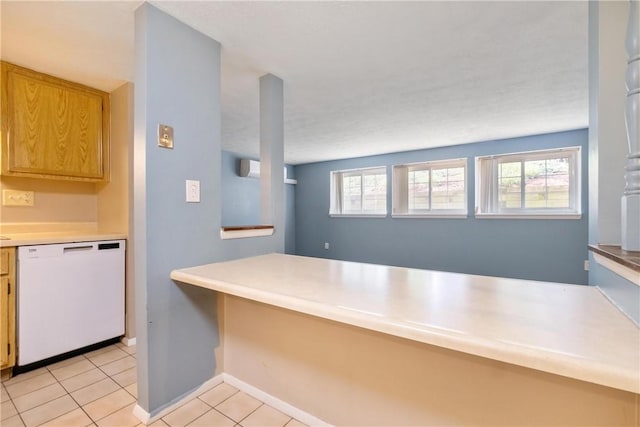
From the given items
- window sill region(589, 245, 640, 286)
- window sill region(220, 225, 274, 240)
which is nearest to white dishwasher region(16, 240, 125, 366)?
window sill region(220, 225, 274, 240)

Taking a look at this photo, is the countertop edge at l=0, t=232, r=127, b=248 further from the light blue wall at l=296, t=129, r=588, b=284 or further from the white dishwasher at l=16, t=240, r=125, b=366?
the light blue wall at l=296, t=129, r=588, b=284

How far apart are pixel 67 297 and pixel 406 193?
455cm

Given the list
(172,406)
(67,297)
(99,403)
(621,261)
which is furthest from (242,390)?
(621,261)

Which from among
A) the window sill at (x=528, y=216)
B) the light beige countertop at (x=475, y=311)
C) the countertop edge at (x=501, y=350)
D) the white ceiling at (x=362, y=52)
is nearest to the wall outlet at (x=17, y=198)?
the white ceiling at (x=362, y=52)

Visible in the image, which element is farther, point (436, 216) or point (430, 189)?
point (430, 189)

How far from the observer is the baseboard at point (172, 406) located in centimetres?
139

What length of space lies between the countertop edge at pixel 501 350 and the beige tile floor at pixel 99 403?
0.98 m

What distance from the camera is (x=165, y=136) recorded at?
1416 millimetres

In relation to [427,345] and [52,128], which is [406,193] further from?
[52,128]

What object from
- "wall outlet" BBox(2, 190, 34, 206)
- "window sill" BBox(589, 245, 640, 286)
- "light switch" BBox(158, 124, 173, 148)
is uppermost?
"light switch" BBox(158, 124, 173, 148)

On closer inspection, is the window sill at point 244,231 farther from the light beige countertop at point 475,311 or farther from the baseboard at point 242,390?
the baseboard at point 242,390

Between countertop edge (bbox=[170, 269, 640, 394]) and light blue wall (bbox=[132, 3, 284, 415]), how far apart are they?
86cm

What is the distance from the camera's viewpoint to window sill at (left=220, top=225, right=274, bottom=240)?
170cm

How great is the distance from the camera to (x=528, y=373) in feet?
3.02
